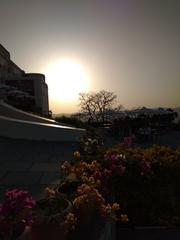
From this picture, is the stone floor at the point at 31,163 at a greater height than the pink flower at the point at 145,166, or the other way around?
the pink flower at the point at 145,166

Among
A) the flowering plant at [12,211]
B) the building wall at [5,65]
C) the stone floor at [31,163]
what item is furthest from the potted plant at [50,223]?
the building wall at [5,65]

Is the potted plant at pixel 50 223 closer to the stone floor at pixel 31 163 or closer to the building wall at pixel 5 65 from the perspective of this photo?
the stone floor at pixel 31 163

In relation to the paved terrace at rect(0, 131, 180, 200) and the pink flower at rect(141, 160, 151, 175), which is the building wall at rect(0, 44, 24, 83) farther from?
the pink flower at rect(141, 160, 151, 175)

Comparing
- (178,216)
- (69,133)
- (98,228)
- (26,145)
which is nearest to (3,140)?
(26,145)

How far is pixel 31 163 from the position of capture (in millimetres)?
8047

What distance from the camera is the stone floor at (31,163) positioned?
20.0ft

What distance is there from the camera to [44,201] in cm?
342

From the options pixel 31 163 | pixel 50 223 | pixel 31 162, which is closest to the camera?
pixel 50 223

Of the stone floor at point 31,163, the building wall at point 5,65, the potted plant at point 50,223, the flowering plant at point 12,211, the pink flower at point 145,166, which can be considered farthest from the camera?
the building wall at point 5,65

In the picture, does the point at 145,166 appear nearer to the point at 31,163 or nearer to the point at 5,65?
the point at 31,163

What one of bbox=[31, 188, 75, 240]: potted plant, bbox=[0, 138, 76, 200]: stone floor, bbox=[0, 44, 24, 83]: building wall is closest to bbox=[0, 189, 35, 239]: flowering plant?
bbox=[31, 188, 75, 240]: potted plant

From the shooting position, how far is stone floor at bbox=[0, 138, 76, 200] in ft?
20.0

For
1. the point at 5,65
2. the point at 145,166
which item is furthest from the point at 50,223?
the point at 5,65

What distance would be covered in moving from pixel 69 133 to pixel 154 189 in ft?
20.6
